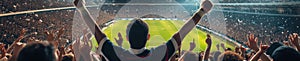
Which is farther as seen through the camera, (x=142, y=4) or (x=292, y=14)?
(x=142, y=4)

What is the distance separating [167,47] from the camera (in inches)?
128

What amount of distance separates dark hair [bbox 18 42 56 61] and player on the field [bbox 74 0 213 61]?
56 centimetres

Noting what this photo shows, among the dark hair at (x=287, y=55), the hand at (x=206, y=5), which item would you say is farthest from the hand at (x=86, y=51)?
the dark hair at (x=287, y=55)

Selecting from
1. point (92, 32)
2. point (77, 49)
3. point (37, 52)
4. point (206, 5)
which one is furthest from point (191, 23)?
point (37, 52)

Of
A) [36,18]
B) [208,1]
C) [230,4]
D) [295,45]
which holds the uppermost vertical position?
[208,1]

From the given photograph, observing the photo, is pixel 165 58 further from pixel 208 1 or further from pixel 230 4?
pixel 230 4

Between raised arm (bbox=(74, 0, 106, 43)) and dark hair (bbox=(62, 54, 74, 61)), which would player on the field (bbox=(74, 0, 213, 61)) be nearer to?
raised arm (bbox=(74, 0, 106, 43))

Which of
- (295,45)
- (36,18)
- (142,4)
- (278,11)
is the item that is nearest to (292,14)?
(278,11)

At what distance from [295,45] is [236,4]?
40.2 metres

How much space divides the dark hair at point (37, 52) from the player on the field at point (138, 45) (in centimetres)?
56

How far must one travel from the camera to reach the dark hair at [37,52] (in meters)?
2.62

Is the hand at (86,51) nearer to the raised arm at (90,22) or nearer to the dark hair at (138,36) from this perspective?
the raised arm at (90,22)

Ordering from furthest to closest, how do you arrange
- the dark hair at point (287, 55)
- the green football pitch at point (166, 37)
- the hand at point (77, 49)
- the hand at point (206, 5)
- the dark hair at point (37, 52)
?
the green football pitch at point (166, 37) < the dark hair at point (287, 55) < the hand at point (77, 49) < the hand at point (206, 5) < the dark hair at point (37, 52)

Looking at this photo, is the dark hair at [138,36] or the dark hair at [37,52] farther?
the dark hair at [138,36]
